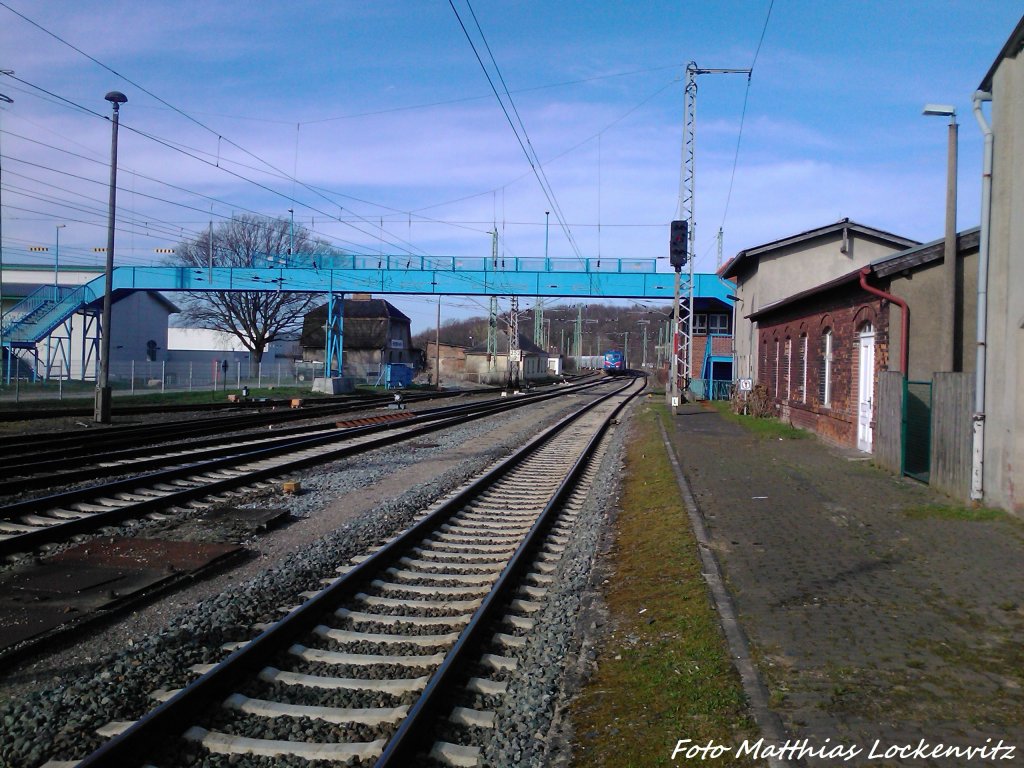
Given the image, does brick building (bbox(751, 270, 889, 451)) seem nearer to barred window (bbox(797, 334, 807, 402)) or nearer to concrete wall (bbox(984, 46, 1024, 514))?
barred window (bbox(797, 334, 807, 402))

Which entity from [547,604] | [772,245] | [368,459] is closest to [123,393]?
[368,459]

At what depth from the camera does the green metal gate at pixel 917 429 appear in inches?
508

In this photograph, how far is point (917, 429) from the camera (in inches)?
526

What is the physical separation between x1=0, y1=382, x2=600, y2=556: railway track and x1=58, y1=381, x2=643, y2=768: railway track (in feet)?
11.2

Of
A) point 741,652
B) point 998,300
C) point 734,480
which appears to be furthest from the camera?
point 734,480

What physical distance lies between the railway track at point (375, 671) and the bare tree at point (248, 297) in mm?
53003

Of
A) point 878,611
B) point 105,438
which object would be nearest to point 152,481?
point 105,438

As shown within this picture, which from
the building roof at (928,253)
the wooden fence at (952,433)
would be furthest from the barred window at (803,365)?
the wooden fence at (952,433)

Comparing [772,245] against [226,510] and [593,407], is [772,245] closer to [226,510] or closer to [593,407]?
[593,407]

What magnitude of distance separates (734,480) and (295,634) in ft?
30.2

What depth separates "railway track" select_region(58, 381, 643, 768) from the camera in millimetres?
4227

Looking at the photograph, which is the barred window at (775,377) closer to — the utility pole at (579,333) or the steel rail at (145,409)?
the steel rail at (145,409)

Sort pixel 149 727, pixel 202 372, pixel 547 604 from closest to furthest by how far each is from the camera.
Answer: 1. pixel 149 727
2. pixel 547 604
3. pixel 202 372

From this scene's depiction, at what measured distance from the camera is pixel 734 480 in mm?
13383
